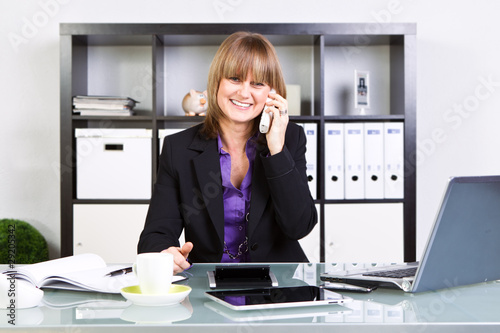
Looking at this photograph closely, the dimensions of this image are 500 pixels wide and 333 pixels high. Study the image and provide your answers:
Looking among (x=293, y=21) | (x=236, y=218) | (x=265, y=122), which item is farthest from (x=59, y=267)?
(x=293, y=21)

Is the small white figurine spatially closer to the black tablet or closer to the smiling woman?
the smiling woman

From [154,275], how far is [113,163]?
2.08m

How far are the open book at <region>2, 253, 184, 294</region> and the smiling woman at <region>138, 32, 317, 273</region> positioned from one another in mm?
316

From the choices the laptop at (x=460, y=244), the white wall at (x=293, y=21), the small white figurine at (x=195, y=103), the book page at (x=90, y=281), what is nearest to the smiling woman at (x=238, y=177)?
the book page at (x=90, y=281)

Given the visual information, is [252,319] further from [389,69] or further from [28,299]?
[389,69]

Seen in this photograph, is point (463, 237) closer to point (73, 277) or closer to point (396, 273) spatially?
point (396, 273)

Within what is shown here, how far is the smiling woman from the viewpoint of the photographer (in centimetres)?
162

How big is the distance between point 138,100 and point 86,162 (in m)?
0.54

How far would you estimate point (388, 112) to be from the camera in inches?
129

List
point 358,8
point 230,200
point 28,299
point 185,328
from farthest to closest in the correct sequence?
point 358,8 < point 230,200 < point 28,299 < point 185,328

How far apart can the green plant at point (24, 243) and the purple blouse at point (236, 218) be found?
175cm

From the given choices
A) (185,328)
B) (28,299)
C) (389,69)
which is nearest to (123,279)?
(28,299)

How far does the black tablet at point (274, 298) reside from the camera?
0.90 meters

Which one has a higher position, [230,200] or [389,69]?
[389,69]
